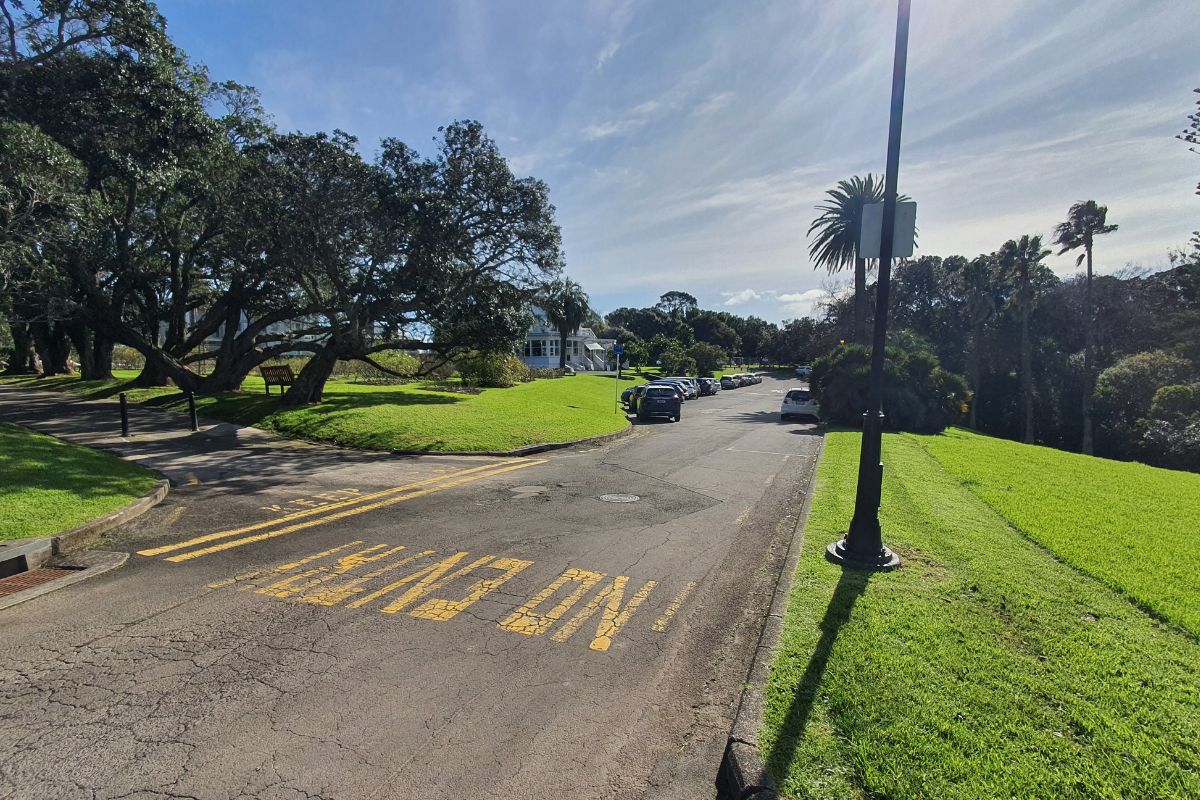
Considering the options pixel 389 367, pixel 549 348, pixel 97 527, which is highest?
pixel 549 348

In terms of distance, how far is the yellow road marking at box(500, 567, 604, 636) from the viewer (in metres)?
4.79

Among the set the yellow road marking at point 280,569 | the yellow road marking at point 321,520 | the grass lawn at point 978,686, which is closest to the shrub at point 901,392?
the yellow road marking at point 321,520

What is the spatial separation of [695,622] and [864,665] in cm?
148

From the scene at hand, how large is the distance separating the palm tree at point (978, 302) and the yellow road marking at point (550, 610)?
46.6 meters

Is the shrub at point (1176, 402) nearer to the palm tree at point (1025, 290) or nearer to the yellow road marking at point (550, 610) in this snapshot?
the palm tree at point (1025, 290)

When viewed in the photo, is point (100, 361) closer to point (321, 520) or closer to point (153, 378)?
point (153, 378)

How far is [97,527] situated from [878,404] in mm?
9266

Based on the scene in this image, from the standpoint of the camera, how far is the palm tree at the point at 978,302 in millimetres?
43594

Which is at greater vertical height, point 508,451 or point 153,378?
point 153,378

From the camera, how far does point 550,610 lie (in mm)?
5145

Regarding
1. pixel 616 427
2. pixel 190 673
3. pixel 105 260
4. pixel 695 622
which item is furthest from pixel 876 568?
pixel 105 260

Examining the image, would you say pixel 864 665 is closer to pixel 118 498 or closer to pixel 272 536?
pixel 272 536

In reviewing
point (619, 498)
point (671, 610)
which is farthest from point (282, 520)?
point (671, 610)

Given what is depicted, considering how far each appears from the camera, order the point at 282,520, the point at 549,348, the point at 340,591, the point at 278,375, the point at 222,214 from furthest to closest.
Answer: the point at 549,348 < the point at 278,375 < the point at 222,214 < the point at 282,520 < the point at 340,591
